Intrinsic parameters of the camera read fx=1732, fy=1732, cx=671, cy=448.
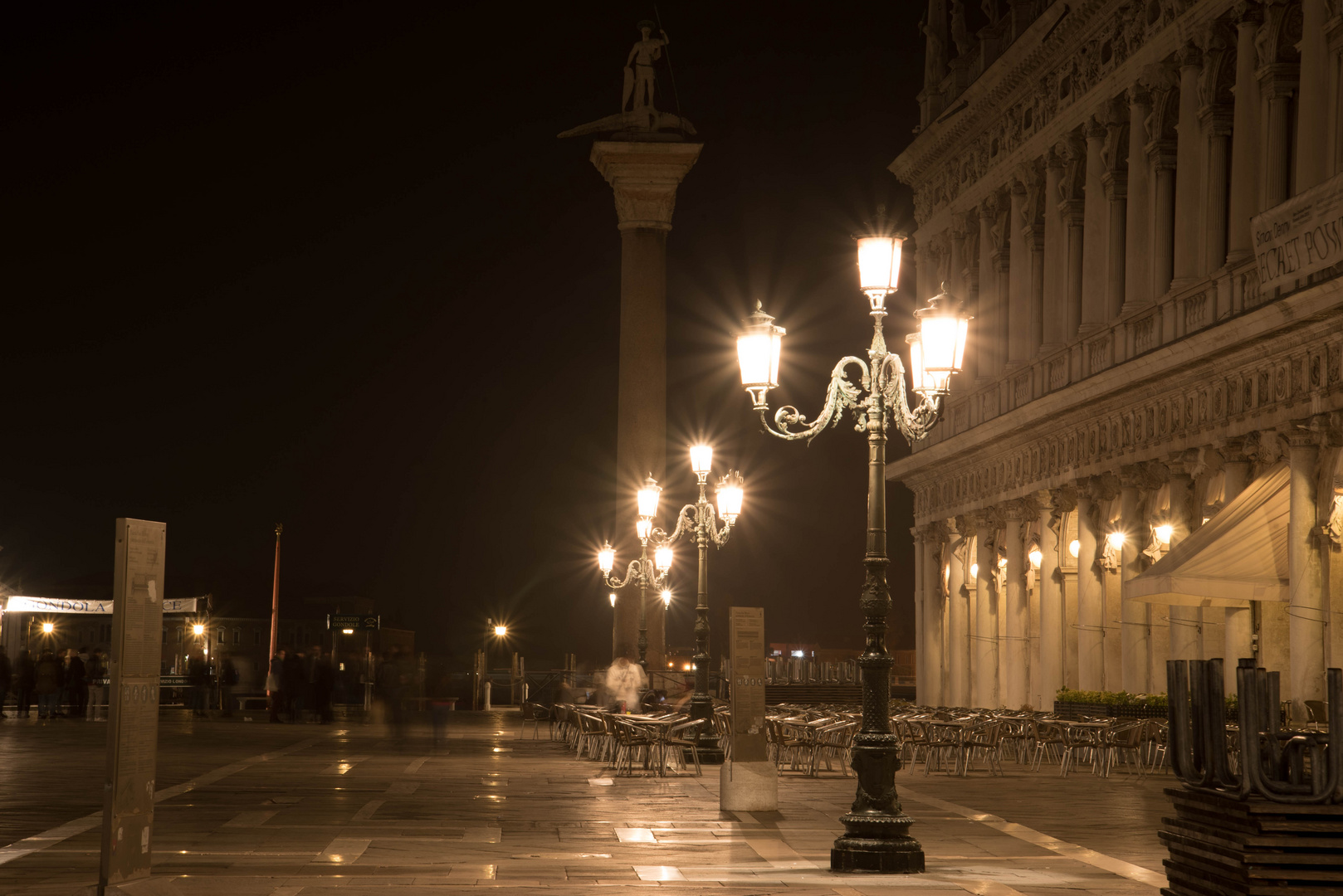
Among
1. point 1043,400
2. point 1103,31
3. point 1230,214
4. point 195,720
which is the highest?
point 1103,31

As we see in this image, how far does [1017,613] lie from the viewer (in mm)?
38875

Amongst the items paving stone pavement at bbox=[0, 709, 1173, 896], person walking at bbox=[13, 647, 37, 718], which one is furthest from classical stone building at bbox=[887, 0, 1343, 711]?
person walking at bbox=[13, 647, 37, 718]

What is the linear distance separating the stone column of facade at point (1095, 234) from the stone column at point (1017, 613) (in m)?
5.48

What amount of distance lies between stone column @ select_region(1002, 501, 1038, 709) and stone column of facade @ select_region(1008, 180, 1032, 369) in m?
3.48

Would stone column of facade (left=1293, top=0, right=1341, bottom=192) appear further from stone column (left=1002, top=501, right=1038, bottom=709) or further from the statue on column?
the statue on column

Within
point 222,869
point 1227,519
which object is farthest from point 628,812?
point 1227,519

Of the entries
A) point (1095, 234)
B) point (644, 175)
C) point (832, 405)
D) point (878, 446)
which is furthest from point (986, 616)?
point (878, 446)

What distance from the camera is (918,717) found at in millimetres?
26984

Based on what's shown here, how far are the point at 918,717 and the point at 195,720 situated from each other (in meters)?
20.3

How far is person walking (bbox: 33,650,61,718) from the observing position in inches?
1527

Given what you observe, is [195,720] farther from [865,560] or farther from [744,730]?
[865,560]

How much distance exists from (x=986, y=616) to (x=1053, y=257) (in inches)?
357

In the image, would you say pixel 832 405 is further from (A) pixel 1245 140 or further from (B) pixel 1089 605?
(B) pixel 1089 605

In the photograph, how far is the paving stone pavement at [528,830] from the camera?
12070mm
